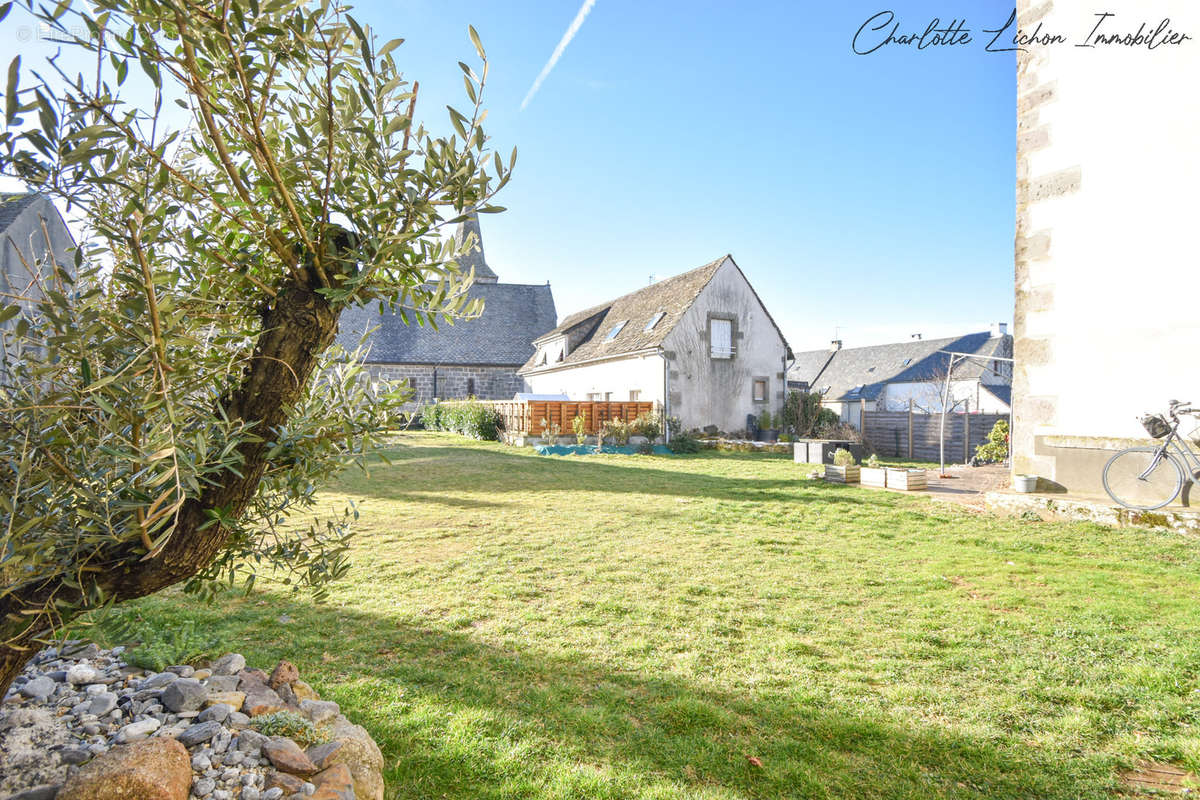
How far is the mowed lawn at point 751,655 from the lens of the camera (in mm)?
2773

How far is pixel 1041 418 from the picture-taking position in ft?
28.2

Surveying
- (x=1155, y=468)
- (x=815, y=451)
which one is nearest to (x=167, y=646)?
(x=1155, y=468)

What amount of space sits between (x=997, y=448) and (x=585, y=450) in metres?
12.0

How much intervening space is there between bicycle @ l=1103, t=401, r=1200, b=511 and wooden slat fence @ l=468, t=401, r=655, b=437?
47.4ft

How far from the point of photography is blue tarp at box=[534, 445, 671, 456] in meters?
19.2

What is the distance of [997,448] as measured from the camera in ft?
53.8

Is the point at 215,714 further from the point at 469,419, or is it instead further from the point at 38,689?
the point at 469,419

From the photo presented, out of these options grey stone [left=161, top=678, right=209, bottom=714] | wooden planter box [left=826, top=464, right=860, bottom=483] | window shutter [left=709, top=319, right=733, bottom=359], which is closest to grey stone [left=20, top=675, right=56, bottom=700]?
grey stone [left=161, top=678, right=209, bottom=714]

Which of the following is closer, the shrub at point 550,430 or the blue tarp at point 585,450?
the blue tarp at point 585,450

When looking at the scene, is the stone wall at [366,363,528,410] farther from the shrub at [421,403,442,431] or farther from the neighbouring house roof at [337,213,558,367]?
the shrub at [421,403,442,431]

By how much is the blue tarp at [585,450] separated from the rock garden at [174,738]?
52.4 ft

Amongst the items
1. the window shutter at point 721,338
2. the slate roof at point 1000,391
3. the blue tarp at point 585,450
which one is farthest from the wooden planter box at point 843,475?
the slate roof at point 1000,391

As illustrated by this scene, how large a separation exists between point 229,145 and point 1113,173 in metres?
10.1

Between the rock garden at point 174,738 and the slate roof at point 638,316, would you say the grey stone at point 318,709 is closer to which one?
the rock garden at point 174,738
